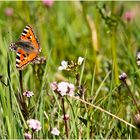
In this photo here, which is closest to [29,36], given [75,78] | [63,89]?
[75,78]

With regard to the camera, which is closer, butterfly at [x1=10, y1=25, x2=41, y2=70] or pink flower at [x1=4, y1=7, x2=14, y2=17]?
butterfly at [x1=10, y1=25, x2=41, y2=70]

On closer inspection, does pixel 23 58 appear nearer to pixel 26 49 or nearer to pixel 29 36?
pixel 26 49

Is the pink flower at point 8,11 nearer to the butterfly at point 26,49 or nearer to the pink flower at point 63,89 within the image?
the butterfly at point 26,49

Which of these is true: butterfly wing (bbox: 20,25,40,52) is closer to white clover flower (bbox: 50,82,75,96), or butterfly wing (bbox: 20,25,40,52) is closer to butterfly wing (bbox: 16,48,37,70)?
butterfly wing (bbox: 16,48,37,70)

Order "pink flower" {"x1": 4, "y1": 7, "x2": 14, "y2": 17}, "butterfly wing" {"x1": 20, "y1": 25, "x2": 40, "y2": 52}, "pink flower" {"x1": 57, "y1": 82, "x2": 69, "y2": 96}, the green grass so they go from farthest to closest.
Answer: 1. "pink flower" {"x1": 4, "y1": 7, "x2": 14, "y2": 17}
2. "butterfly wing" {"x1": 20, "y1": 25, "x2": 40, "y2": 52}
3. the green grass
4. "pink flower" {"x1": 57, "y1": 82, "x2": 69, "y2": 96}

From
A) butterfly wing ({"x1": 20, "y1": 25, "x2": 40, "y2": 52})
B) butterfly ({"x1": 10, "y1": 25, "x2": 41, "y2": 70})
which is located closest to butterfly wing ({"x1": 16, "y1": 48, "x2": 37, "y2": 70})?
butterfly ({"x1": 10, "y1": 25, "x2": 41, "y2": 70})

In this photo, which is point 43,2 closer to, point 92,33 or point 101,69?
point 92,33

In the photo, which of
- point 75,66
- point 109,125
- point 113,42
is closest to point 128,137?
point 109,125
